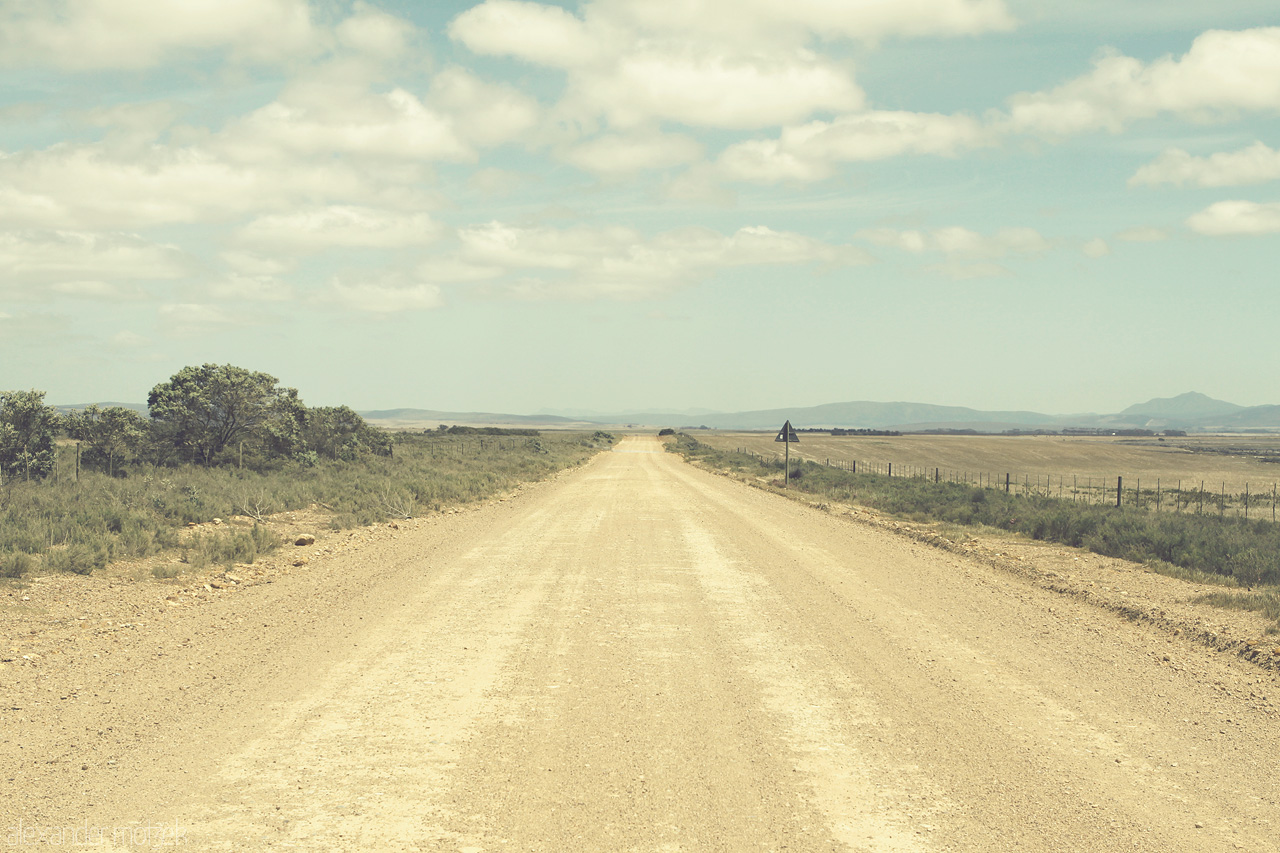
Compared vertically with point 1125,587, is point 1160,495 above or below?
below

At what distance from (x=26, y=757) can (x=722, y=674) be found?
16.9ft

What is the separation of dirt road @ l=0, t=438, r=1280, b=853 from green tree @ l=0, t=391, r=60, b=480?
14.7m

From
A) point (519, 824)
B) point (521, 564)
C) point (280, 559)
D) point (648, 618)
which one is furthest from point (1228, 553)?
point (280, 559)

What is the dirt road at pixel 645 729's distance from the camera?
178 inches

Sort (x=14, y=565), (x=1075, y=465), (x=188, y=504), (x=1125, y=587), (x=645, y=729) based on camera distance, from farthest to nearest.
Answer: (x=1075, y=465)
(x=188, y=504)
(x=1125, y=587)
(x=14, y=565)
(x=645, y=729)

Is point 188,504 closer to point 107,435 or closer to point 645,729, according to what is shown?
point 107,435

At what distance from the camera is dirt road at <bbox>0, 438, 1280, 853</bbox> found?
451cm

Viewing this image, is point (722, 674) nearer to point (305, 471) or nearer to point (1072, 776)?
point (1072, 776)

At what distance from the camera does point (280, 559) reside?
1434 centimetres

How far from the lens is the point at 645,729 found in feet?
19.4

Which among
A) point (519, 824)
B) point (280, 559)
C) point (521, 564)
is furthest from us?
point (280, 559)

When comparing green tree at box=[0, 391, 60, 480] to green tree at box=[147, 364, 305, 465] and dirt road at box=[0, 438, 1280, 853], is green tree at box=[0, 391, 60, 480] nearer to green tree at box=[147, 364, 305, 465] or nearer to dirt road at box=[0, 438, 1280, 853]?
green tree at box=[147, 364, 305, 465]

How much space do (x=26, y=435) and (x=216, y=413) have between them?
731 centimetres

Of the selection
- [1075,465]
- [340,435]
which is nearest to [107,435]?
[340,435]
